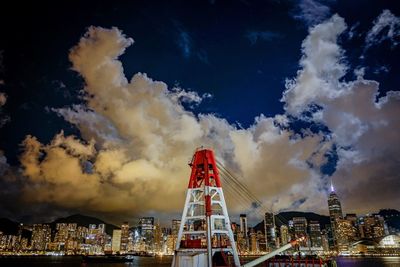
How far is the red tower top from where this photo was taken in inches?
1708

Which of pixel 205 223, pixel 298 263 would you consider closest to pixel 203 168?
pixel 205 223

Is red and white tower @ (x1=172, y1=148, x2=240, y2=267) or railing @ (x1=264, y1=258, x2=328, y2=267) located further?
railing @ (x1=264, y1=258, x2=328, y2=267)

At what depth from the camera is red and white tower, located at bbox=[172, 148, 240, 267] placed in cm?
3722

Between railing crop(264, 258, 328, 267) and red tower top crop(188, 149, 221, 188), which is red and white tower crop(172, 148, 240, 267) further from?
railing crop(264, 258, 328, 267)

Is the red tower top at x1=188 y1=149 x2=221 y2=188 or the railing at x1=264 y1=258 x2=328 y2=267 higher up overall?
the red tower top at x1=188 y1=149 x2=221 y2=188

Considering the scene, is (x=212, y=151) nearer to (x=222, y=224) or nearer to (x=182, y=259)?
(x=222, y=224)

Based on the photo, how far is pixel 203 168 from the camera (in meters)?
44.8

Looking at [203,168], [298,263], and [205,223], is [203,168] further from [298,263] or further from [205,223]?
[298,263]

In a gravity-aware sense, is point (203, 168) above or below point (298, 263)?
above

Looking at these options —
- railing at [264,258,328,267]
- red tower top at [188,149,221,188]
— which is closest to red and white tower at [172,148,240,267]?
red tower top at [188,149,221,188]

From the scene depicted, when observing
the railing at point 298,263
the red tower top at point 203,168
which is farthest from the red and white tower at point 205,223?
the railing at point 298,263

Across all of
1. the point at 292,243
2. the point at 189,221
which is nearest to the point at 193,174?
the point at 189,221

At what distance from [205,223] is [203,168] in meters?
7.57

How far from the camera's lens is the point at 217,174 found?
4388 cm
